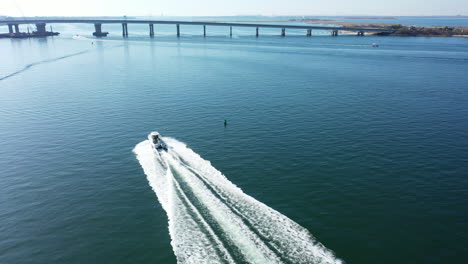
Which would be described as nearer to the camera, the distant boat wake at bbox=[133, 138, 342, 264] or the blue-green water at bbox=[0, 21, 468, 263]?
the distant boat wake at bbox=[133, 138, 342, 264]

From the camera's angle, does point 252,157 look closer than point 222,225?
No

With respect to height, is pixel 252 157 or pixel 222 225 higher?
pixel 252 157

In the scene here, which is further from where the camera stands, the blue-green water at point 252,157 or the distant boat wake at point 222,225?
the blue-green water at point 252,157

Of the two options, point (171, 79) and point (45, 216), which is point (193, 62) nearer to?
point (171, 79)

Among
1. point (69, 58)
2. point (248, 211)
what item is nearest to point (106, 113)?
point (248, 211)
